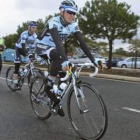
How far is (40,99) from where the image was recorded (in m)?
5.75

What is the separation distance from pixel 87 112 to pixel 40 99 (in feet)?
4.71

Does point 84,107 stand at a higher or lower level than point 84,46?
lower

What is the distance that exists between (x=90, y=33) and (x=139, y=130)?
17554 mm

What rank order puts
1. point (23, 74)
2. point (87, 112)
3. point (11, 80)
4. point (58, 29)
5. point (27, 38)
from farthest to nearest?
1. point (11, 80)
2. point (23, 74)
3. point (27, 38)
4. point (58, 29)
5. point (87, 112)

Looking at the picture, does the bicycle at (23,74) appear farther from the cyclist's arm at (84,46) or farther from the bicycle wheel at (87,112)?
the bicycle wheel at (87,112)

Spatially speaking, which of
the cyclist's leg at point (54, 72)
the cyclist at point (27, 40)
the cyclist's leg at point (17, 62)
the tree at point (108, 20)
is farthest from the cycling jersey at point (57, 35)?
the tree at point (108, 20)

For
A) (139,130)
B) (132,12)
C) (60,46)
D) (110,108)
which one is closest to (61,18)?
(60,46)

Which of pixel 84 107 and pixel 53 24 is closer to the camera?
pixel 84 107

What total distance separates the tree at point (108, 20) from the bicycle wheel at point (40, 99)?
15686 mm

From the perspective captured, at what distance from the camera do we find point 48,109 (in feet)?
18.1

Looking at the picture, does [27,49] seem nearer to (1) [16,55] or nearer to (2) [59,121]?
(1) [16,55]

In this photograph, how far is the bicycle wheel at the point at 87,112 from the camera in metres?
4.23

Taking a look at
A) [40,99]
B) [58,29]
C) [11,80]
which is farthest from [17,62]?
[58,29]

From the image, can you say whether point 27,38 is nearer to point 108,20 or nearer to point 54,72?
point 54,72
